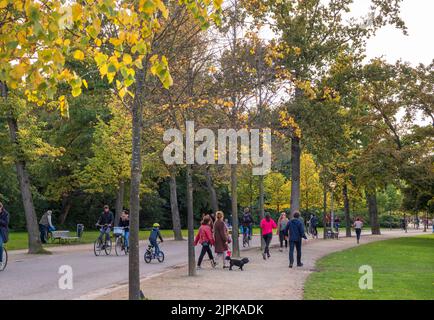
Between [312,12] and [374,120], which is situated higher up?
[312,12]

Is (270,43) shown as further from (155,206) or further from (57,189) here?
(155,206)

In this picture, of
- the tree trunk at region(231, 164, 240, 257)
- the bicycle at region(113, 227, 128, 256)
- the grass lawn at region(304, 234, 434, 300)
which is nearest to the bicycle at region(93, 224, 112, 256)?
the bicycle at region(113, 227, 128, 256)

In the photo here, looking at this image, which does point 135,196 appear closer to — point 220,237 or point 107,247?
point 220,237

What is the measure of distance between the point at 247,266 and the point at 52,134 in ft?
88.8

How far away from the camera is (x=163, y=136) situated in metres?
17.0

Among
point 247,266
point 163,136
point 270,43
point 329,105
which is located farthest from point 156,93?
point 329,105

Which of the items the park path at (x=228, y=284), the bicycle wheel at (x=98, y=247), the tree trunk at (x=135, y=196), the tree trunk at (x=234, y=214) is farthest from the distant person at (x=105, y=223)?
the tree trunk at (x=135, y=196)

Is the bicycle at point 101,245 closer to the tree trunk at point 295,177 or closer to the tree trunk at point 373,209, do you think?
the tree trunk at point 295,177

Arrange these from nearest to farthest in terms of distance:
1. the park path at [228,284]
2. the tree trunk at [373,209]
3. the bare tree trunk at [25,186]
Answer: the park path at [228,284]
the bare tree trunk at [25,186]
the tree trunk at [373,209]

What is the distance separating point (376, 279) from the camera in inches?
638

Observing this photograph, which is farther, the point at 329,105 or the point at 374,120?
the point at 374,120

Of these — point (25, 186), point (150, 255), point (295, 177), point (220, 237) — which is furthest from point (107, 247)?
point (295, 177)

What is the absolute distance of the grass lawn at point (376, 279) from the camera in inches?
499

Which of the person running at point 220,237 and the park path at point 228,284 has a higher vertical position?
the person running at point 220,237
